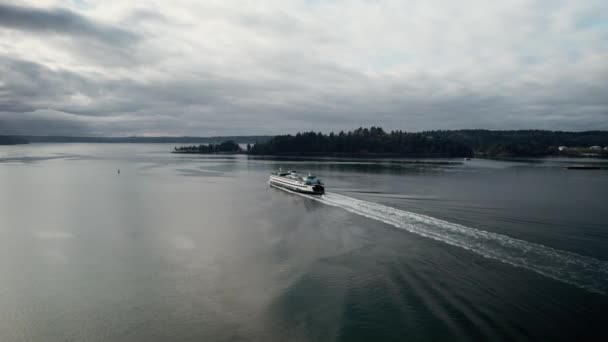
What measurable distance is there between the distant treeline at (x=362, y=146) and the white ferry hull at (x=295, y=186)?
9915 centimetres

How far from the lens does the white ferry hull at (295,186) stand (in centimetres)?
3803

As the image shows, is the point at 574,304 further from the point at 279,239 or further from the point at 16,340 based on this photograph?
the point at 16,340

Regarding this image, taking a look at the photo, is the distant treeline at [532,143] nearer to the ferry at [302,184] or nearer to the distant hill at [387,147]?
the distant hill at [387,147]

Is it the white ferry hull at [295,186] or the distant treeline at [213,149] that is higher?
the distant treeline at [213,149]

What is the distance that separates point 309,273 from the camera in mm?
15422

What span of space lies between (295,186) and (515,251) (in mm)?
26758

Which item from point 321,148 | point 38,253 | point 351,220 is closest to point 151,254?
point 38,253

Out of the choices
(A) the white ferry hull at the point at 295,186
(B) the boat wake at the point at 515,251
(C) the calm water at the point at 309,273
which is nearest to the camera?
(C) the calm water at the point at 309,273

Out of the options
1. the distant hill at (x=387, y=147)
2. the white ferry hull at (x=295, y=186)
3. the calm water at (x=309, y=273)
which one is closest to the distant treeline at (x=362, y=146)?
the distant hill at (x=387, y=147)

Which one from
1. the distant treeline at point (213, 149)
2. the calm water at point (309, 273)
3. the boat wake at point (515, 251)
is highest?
the distant treeline at point (213, 149)

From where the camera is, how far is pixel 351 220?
25.7 m

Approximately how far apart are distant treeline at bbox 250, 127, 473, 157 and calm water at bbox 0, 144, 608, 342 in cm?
11857

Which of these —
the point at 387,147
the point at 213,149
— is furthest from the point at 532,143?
the point at 213,149

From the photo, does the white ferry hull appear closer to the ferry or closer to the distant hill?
the ferry
